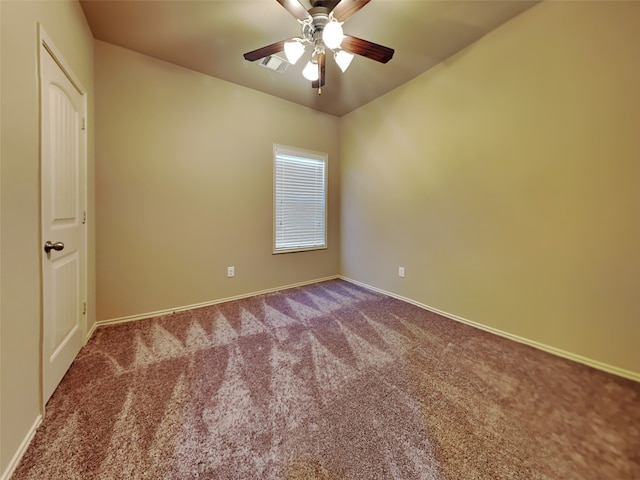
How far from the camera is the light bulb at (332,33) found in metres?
1.47

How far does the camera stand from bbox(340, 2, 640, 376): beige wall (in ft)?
5.13

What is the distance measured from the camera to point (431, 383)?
152cm

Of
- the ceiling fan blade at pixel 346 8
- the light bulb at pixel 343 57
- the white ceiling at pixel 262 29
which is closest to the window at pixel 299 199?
the white ceiling at pixel 262 29

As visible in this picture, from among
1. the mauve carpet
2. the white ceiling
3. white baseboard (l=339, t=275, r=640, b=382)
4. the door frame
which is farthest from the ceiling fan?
white baseboard (l=339, t=275, r=640, b=382)

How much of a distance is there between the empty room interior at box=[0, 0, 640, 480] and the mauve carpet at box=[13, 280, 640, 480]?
0.5 inches

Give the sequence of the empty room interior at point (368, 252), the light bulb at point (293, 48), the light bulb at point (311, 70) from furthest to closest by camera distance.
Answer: the light bulb at point (311, 70)
the light bulb at point (293, 48)
the empty room interior at point (368, 252)

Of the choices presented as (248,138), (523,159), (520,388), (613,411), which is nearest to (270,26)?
(248,138)

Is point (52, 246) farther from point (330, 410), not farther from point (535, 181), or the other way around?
point (535, 181)

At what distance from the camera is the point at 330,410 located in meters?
1.31

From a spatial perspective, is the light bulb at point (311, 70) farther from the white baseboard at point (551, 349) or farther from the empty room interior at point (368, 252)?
the white baseboard at point (551, 349)

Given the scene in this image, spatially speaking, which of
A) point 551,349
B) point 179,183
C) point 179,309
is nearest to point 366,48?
point 179,183

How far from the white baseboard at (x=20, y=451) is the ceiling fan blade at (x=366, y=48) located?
9.12 ft

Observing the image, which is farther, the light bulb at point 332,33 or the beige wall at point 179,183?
the beige wall at point 179,183

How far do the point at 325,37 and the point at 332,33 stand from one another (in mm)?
56
